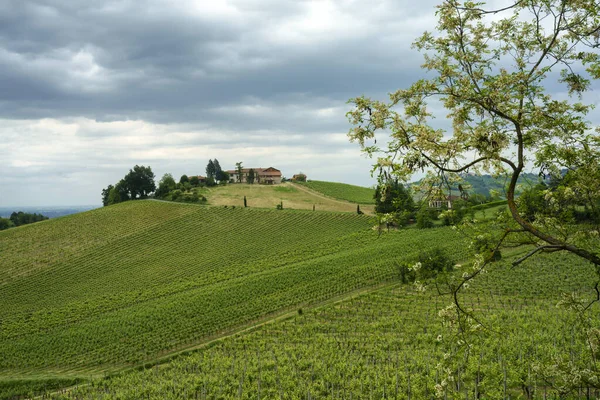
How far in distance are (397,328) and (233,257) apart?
129ft

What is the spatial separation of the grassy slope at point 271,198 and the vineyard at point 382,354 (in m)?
56.1

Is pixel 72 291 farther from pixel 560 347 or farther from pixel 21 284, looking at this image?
pixel 560 347

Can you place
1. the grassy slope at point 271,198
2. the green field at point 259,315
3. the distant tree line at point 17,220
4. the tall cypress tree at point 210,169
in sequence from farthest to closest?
the tall cypress tree at point 210,169
the distant tree line at point 17,220
the grassy slope at point 271,198
the green field at point 259,315

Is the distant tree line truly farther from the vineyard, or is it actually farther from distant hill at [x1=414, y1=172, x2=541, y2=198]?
distant hill at [x1=414, y1=172, x2=541, y2=198]

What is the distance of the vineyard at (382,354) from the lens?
1747 cm

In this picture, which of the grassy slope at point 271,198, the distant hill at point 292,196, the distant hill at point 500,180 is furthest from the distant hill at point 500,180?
the grassy slope at point 271,198

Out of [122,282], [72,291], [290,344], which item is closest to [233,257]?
[122,282]

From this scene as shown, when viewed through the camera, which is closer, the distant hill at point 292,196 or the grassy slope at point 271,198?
the grassy slope at point 271,198

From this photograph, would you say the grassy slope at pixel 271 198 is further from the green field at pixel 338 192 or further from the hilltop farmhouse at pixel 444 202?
the hilltop farmhouse at pixel 444 202

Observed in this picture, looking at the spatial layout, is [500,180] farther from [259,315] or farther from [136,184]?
[136,184]

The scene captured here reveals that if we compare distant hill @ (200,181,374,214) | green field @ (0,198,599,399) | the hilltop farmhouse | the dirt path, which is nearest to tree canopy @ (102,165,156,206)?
distant hill @ (200,181,374,214)

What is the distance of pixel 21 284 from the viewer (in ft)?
189

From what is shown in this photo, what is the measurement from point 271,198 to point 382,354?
8150 cm

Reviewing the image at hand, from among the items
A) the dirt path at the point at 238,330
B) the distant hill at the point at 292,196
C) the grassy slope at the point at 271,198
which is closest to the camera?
the dirt path at the point at 238,330
